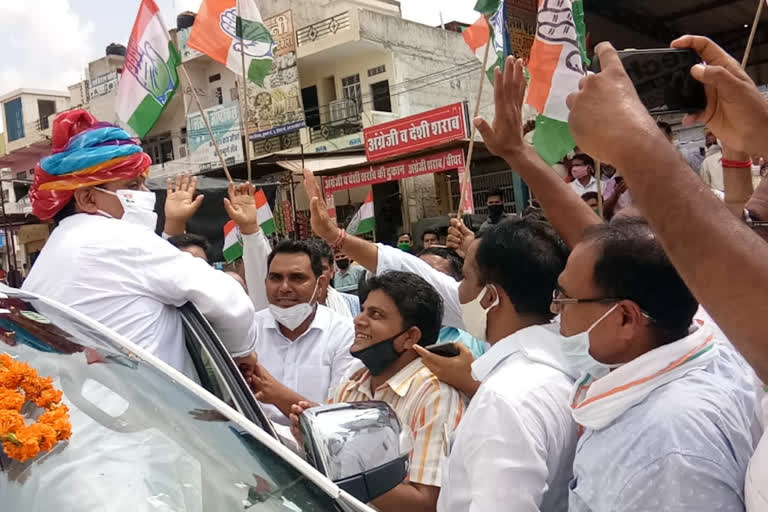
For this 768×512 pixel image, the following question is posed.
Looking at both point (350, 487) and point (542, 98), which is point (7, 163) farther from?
point (350, 487)

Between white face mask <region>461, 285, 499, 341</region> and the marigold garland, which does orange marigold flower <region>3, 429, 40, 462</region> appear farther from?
white face mask <region>461, 285, 499, 341</region>

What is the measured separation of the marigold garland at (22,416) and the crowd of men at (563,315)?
660mm

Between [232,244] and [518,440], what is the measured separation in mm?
6268

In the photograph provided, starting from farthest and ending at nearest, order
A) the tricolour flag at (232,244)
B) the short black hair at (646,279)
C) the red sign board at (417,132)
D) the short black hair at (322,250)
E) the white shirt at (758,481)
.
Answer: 1. the red sign board at (417,132)
2. the tricolour flag at (232,244)
3. the short black hair at (322,250)
4. the short black hair at (646,279)
5. the white shirt at (758,481)

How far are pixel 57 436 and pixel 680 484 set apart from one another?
3.94ft

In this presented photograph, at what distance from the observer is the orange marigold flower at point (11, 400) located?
4.46 feet

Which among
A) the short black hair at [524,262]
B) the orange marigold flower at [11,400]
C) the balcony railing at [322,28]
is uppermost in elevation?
the balcony railing at [322,28]

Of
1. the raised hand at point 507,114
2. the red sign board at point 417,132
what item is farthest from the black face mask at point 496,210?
the red sign board at point 417,132

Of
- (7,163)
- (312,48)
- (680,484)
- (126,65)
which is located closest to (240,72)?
(126,65)

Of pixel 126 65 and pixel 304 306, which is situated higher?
pixel 126 65

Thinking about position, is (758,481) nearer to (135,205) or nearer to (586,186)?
(135,205)

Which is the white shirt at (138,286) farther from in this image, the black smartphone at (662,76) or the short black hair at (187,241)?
the short black hair at (187,241)

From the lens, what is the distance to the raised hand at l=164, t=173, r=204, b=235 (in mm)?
3711

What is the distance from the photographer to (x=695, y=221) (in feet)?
3.27
